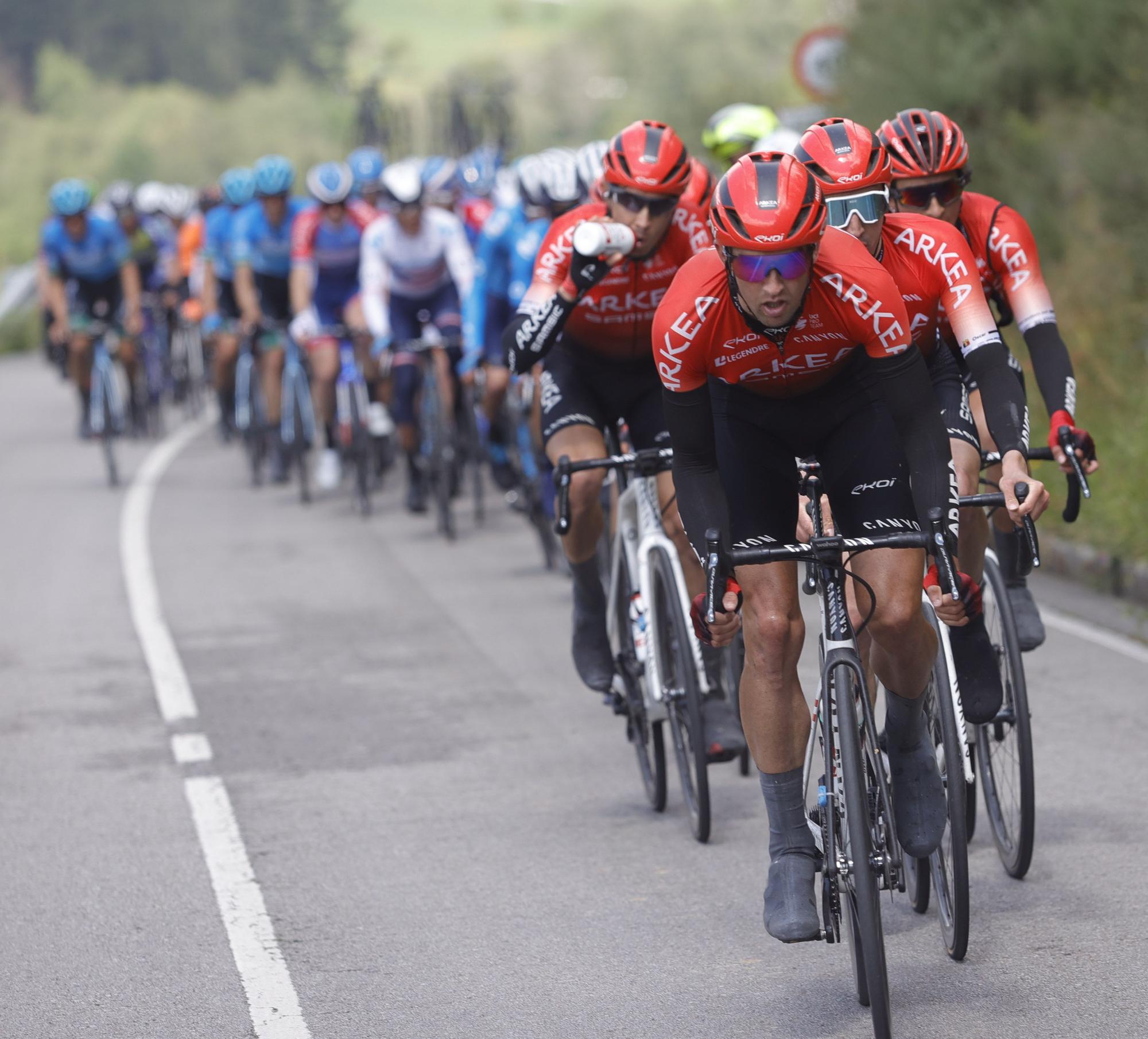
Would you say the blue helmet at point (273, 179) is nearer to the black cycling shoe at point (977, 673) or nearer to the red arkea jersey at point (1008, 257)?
the red arkea jersey at point (1008, 257)

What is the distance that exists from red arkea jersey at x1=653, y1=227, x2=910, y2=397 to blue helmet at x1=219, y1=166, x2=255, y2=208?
37.0ft

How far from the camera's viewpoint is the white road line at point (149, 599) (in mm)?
8508

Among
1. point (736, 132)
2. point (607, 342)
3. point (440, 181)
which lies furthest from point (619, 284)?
point (440, 181)

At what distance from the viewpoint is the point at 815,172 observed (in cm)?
514

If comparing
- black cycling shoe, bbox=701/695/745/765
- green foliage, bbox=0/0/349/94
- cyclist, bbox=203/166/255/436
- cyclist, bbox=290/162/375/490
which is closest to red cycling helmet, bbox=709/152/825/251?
black cycling shoe, bbox=701/695/745/765

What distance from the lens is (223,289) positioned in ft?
57.8

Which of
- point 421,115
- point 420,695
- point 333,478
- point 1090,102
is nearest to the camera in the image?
point 420,695

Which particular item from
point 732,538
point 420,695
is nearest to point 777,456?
point 732,538

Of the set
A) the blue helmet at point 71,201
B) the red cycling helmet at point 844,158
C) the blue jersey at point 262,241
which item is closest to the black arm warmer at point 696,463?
the red cycling helmet at point 844,158

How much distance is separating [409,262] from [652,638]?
723cm

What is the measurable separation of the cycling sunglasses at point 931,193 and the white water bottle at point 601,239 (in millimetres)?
826

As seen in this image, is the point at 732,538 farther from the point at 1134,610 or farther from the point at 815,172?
the point at 1134,610

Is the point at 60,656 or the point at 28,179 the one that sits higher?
the point at 28,179

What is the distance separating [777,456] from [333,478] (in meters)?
10.8
